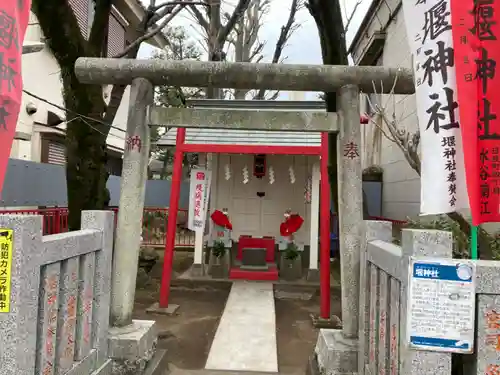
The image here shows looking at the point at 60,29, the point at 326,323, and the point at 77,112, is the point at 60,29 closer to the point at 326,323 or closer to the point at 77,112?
the point at 77,112

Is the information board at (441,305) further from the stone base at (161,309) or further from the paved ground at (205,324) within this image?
the stone base at (161,309)

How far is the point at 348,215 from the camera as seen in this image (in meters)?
4.88

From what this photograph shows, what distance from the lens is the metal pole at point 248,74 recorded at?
500 centimetres

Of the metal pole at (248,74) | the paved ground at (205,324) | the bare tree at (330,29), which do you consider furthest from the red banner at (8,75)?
the bare tree at (330,29)

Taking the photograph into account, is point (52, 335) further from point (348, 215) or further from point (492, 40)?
point (492, 40)

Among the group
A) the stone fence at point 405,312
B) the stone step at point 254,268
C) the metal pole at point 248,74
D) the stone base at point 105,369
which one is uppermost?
the metal pole at point 248,74

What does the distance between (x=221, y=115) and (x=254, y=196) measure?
6092 mm

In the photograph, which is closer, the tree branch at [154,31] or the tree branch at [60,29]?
the tree branch at [60,29]

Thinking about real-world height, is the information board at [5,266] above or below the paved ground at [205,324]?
above

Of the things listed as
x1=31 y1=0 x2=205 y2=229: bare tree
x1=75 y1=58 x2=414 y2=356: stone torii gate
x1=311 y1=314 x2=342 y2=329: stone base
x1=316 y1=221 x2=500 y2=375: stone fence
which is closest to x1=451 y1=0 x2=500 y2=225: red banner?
x1=316 y1=221 x2=500 y2=375: stone fence

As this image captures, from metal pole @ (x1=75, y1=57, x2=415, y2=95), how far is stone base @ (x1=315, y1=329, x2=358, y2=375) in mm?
2896

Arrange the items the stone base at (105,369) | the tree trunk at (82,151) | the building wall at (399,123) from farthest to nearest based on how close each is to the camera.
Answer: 1. the building wall at (399,123)
2. the tree trunk at (82,151)
3. the stone base at (105,369)

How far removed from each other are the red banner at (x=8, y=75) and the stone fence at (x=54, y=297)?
57 cm

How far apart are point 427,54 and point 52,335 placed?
353 cm
